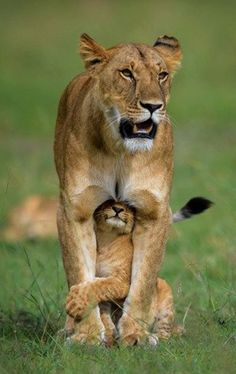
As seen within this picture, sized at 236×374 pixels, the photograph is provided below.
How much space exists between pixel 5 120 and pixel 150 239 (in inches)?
450

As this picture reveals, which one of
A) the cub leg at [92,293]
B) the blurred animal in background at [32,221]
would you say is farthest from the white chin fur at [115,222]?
the blurred animal in background at [32,221]

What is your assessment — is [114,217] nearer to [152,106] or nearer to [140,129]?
[140,129]

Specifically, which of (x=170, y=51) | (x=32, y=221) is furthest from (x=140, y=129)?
(x=32, y=221)

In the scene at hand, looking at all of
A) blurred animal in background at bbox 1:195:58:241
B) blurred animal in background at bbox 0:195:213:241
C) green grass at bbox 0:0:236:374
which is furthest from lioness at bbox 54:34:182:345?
blurred animal in background at bbox 1:195:58:241

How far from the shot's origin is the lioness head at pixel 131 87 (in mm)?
6250

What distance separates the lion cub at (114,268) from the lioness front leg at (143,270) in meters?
0.05

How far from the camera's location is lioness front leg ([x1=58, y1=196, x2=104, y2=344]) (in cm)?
659

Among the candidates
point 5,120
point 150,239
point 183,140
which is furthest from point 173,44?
point 5,120

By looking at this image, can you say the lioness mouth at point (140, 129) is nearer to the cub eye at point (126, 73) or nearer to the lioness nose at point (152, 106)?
the lioness nose at point (152, 106)

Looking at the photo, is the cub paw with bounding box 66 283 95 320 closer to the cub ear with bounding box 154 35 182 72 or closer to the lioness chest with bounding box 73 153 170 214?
the lioness chest with bounding box 73 153 170 214


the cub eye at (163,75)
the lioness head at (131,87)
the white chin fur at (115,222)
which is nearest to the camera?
the lioness head at (131,87)

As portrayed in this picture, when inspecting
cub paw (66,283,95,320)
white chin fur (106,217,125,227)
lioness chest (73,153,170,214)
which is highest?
lioness chest (73,153,170,214)

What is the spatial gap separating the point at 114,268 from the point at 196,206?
597mm

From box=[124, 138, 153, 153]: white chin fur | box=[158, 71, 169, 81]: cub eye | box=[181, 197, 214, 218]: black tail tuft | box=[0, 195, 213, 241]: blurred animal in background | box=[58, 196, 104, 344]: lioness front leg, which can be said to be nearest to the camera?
box=[124, 138, 153, 153]: white chin fur
